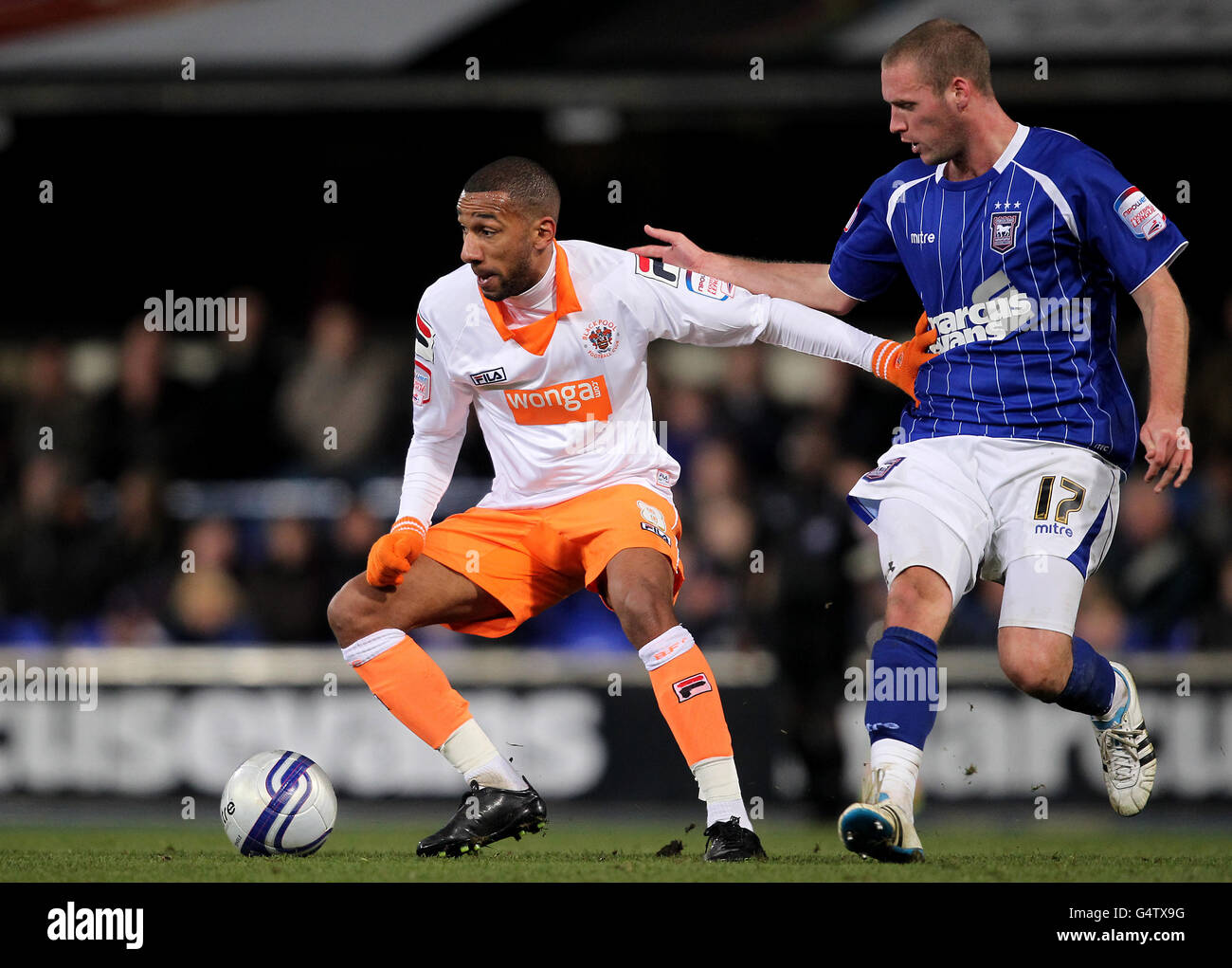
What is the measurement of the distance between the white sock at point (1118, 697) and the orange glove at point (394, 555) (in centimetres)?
215

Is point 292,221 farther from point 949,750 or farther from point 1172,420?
point 1172,420

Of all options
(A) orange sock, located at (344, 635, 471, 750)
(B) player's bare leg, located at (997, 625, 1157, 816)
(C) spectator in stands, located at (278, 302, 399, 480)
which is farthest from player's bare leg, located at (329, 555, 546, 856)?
(C) spectator in stands, located at (278, 302, 399, 480)

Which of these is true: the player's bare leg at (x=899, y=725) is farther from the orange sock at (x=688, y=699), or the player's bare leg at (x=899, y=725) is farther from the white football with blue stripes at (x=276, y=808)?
the white football with blue stripes at (x=276, y=808)

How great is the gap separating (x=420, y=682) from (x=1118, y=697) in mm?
2118

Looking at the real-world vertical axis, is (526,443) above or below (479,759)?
above

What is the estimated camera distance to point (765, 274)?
511 centimetres

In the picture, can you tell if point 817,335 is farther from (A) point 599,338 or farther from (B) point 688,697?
(B) point 688,697

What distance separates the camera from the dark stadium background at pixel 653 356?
804 centimetres

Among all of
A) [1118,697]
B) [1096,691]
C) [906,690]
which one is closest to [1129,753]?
[1118,697]

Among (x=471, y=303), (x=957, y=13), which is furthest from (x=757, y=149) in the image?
(x=471, y=303)

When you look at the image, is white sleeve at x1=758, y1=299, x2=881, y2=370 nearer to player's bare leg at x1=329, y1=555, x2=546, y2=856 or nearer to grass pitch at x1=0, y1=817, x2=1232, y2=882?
player's bare leg at x1=329, y1=555, x2=546, y2=856

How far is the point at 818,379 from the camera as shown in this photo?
1074 centimetres

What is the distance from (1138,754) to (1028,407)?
117 cm

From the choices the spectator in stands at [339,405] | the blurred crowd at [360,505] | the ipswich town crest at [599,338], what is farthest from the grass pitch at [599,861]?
the spectator in stands at [339,405]
